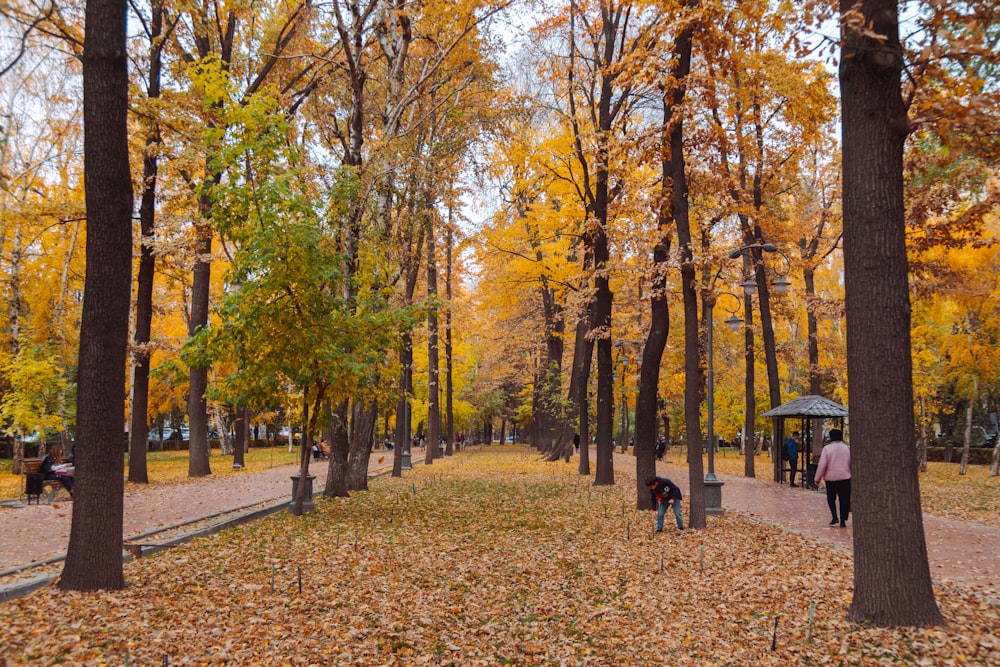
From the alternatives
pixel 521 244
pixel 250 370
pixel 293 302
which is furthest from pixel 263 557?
pixel 521 244

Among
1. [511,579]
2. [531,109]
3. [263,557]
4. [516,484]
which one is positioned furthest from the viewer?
[516,484]

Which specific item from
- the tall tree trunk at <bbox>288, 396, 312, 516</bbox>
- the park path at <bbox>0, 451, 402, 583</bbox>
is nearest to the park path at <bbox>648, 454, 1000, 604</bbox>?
the tall tree trunk at <bbox>288, 396, 312, 516</bbox>

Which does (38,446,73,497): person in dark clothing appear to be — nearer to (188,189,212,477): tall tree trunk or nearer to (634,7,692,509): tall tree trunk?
(188,189,212,477): tall tree trunk

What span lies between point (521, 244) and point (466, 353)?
19.4 m

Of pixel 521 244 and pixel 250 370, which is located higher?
pixel 521 244

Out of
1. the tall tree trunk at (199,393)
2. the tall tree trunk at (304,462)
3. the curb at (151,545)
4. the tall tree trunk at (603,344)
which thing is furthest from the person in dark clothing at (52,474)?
the tall tree trunk at (603,344)

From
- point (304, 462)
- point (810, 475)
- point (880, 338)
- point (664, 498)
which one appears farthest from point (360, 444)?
point (880, 338)

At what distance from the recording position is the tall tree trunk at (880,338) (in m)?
5.43

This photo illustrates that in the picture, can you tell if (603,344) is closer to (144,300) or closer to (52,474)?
(52,474)

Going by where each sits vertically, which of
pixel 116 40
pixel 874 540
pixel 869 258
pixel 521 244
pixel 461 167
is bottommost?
pixel 874 540

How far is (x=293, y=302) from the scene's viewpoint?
34.1ft

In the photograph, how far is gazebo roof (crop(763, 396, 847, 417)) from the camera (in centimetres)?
1912

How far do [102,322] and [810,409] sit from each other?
60.2ft

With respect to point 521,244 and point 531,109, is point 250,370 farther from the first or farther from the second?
point 521,244
